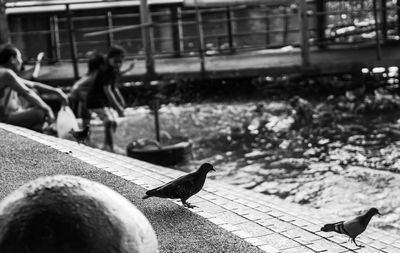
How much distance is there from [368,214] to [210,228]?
123 centimetres

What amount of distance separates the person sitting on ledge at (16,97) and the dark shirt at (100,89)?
1.77 ft

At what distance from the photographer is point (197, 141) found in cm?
1207

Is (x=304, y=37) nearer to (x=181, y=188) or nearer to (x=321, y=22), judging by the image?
(x=321, y=22)

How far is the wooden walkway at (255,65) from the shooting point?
47.8 feet

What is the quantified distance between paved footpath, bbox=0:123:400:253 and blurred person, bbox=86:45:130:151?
8.44ft

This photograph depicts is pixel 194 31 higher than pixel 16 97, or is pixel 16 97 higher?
pixel 194 31

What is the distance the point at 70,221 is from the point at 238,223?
3376mm

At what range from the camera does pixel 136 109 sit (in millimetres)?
14656

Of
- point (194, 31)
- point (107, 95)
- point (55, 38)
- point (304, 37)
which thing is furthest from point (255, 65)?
point (107, 95)

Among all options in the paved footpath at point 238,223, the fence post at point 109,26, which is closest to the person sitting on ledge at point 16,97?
the paved footpath at point 238,223

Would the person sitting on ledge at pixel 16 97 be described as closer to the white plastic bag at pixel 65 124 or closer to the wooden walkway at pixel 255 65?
the white plastic bag at pixel 65 124

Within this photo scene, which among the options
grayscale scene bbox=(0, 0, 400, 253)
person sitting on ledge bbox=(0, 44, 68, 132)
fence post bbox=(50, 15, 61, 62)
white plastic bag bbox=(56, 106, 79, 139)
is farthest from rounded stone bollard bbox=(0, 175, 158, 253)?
fence post bbox=(50, 15, 61, 62)

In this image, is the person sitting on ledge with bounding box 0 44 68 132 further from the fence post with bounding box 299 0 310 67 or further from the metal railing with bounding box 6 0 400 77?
the fence post with bounding box 299 0 310 67

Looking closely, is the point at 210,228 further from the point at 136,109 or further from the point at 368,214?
the point at 136,109
